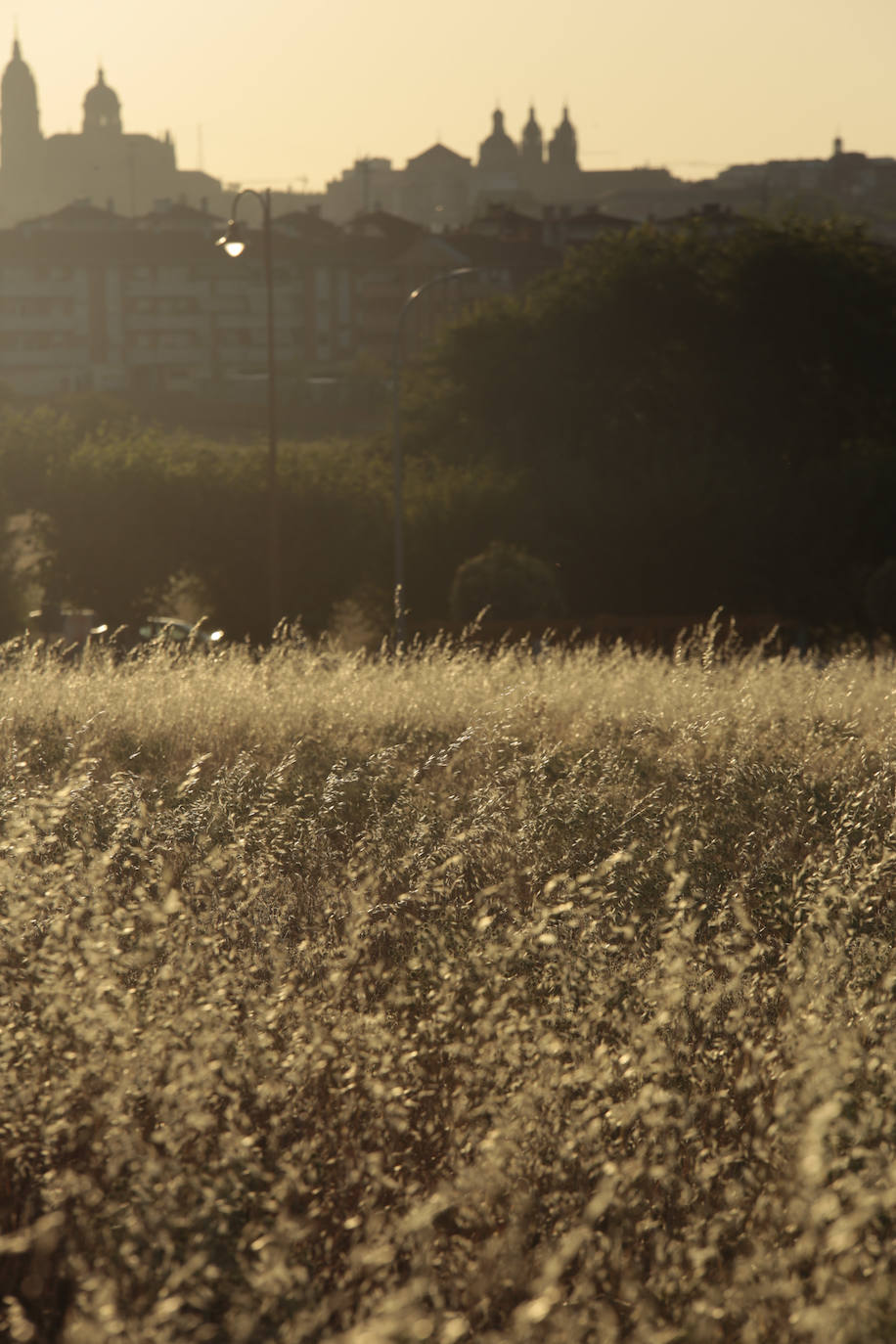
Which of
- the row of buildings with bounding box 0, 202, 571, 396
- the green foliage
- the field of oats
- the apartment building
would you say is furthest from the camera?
the apartment building

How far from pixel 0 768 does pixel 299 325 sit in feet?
325

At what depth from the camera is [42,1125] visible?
3.76 meters

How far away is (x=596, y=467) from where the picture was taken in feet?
112

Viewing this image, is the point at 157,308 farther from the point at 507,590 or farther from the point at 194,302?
the point at 507,590

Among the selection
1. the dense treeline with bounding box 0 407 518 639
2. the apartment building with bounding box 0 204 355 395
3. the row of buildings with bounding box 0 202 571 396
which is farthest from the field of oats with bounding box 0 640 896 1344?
the apartment building with bounding box 0 204 355 395

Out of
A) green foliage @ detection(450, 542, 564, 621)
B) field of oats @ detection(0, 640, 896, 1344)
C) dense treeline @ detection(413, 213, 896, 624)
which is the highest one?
dense treeline @ detection(413, 213, 896, 624)

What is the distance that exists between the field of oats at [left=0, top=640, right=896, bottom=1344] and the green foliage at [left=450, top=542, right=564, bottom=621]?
18163mm

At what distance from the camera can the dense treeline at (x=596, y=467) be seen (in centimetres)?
3008

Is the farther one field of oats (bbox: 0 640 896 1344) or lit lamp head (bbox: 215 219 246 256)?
lit lamp head (bbox: 215 219 246 256)

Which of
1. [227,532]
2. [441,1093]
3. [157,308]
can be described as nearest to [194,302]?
[157,308]

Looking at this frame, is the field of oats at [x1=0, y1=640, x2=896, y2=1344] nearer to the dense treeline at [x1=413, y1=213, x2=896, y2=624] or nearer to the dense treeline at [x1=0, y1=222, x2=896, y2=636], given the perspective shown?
the dense treeline at [x1=0, y1=222, x2=896, y2=636]

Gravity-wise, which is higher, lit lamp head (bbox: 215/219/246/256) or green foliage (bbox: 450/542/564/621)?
lit lamp head (bbox: 215/219/246/256)

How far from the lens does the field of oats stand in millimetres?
3098

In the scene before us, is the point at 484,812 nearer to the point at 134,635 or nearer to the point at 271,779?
the point at 271,779
